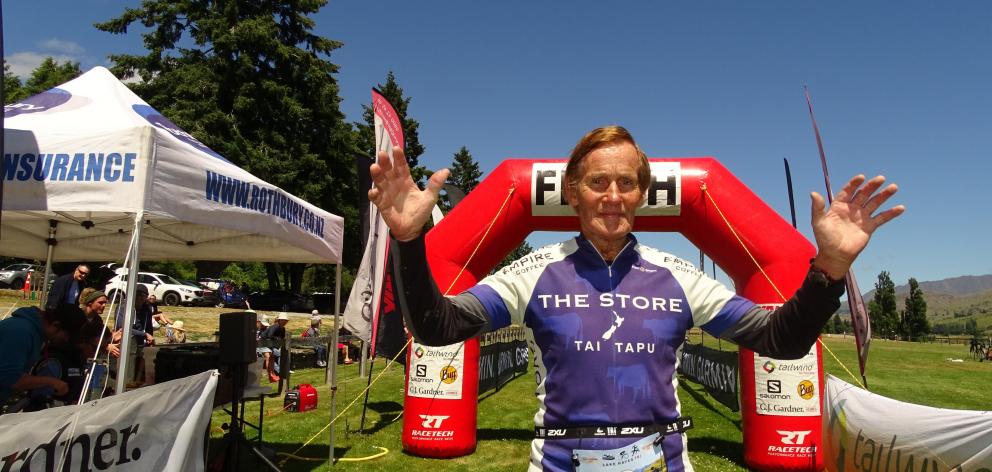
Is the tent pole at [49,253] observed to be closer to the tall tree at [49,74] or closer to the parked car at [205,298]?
the parked car at [205,298]

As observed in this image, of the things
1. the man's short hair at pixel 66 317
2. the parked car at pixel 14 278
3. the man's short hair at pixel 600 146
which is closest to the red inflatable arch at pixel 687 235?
the man's short hair at pixel 66 317

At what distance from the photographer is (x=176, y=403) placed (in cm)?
366

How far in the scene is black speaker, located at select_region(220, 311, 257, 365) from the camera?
5172 millimetres

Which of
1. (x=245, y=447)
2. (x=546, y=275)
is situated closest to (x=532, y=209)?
(x=245, y=447)

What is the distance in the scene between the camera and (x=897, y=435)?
3834 mm

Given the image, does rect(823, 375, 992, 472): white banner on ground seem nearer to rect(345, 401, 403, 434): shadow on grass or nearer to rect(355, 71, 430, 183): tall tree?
rect(345, 401, 403, 434): shadow on grass

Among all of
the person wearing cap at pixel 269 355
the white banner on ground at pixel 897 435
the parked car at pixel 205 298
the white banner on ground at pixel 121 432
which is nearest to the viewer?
the white banner on ground at pixel 121 432

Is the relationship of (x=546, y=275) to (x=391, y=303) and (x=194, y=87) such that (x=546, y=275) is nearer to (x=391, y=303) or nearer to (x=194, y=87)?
(x=391, y=303)

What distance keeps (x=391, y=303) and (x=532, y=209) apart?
2.13m

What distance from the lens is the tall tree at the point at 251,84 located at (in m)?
25.5

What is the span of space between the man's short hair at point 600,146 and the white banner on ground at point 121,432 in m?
3.03

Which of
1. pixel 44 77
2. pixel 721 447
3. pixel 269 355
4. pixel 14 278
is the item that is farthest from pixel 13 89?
pixel 721 447

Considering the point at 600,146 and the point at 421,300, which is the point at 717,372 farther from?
the point at 421,300

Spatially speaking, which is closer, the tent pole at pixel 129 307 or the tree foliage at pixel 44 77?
the tent pole at pixel 129 307
